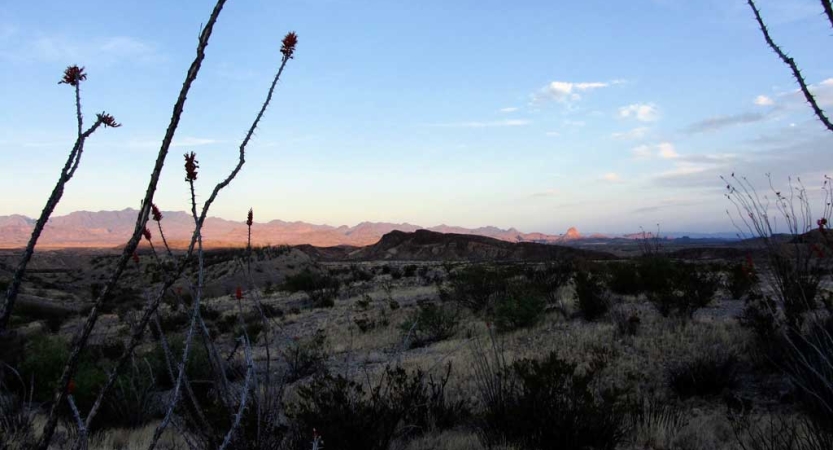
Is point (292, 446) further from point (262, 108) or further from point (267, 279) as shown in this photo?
point (267, 279)

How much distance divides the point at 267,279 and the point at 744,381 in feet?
95.9

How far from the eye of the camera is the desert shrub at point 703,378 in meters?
5.95

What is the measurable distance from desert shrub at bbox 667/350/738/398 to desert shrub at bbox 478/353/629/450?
1436 millimetres

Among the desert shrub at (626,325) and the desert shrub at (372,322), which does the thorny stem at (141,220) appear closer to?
the desert shrub at (626,325)

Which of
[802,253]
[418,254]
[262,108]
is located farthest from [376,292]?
[418,254]

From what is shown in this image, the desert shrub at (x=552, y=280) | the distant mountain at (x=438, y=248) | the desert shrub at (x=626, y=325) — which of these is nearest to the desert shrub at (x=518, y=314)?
the desert shrub at (x=626, y=325)

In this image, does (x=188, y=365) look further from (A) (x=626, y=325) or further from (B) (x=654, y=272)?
(B) (x=654, y=272)

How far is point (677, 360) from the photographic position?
7039 millimetres

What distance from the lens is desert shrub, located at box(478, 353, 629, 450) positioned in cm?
443

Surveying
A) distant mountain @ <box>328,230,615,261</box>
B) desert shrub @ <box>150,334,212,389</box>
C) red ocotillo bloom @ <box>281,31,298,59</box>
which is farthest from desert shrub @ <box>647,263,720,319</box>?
distant mountain @ <box>328,230,615,261</box>

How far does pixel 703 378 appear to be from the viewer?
6.02 meters

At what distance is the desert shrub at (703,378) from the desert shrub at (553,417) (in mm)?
1436

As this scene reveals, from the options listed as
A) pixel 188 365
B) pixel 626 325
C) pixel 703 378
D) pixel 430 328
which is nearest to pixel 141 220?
pixel 703 378

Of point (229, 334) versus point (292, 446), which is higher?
point (292, 446)
